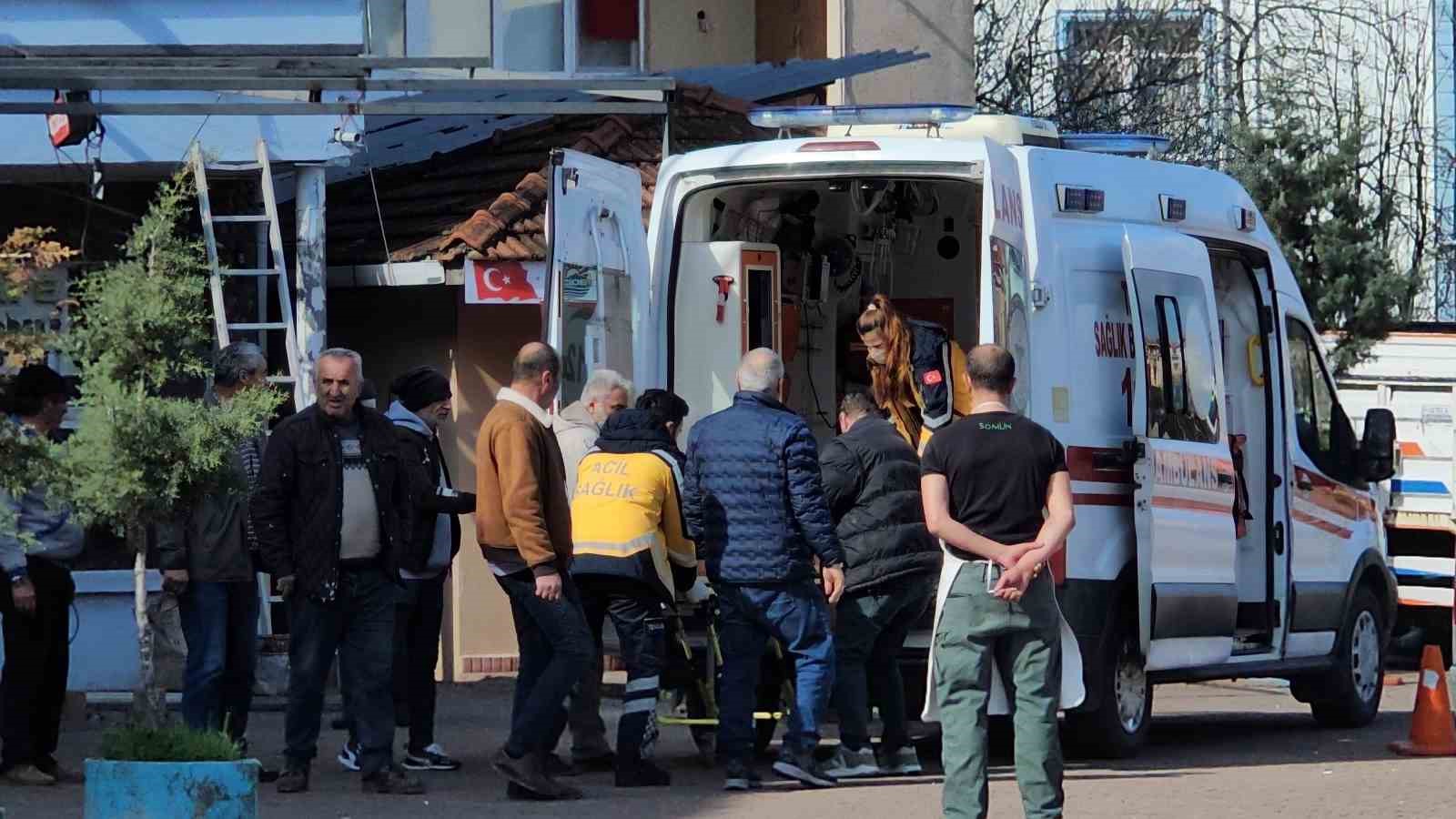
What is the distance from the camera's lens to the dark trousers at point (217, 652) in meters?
9.93

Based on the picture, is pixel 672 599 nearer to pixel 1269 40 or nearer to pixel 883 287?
pixel 883 287

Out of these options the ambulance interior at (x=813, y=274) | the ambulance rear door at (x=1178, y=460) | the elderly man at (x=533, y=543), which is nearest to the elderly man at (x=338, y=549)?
the elderly man at (x=533, y=543)

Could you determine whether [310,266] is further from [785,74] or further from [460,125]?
[785,74]

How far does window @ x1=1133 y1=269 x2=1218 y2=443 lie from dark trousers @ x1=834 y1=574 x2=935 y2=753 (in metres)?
1.41

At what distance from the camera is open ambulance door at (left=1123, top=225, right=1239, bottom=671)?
35.8 ft

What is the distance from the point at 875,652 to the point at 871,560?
460 millimetres

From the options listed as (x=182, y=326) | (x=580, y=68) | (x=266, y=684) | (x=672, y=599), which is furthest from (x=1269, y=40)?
(x=182, y=326)

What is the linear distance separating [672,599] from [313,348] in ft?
15.3

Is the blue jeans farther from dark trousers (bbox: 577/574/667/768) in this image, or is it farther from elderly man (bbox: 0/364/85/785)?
elderly man (bbox: 0/364/85/785)

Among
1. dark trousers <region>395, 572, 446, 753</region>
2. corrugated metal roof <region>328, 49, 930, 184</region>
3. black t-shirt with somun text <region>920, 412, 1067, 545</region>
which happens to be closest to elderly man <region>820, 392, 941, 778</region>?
dark trousers <region>395, 572, 446, 753</region>

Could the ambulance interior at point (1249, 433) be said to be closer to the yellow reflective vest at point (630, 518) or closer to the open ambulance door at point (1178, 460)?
the open ambulance door at point (1178, 460)

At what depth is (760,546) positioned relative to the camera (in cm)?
994

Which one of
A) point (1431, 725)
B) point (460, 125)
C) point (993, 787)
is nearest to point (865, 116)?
point (993, 787)

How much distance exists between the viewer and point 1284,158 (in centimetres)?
2250
